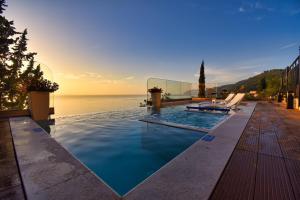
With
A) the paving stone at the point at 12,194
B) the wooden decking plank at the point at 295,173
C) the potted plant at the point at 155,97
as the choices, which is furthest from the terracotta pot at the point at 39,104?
the wooden decking plank at the point at 295,173

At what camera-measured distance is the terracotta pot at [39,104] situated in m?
6.03

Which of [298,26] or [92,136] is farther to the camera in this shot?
[298,26]

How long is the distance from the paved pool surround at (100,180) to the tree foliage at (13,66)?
226 inches

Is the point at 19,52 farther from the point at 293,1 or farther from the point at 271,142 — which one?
the point at 293,1

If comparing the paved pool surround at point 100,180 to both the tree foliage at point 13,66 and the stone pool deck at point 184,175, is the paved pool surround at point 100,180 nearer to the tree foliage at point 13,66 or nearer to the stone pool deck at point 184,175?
the stone pool deck at point 184,175

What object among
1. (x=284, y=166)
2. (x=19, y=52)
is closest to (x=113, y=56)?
(x=19, y=52)

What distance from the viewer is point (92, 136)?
3.99 meters

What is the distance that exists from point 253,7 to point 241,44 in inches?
192

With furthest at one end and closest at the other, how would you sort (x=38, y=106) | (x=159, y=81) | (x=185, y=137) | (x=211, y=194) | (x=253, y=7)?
1. (x=159, y=81)
2. (x=253, y=7)
3. (x=38, y=106)
4. (x=185, y=137)
5. (x=211, y=194)

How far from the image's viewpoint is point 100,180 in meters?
1.76

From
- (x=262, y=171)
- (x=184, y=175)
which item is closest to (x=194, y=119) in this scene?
(x=262, y=171)

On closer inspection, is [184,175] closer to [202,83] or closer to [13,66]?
[13,66]

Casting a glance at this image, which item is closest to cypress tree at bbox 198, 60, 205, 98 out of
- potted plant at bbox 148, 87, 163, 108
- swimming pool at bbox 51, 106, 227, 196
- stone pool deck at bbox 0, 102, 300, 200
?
potted plant at bbox 148, 87, 163, 108

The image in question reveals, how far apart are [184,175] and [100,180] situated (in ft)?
3.32
